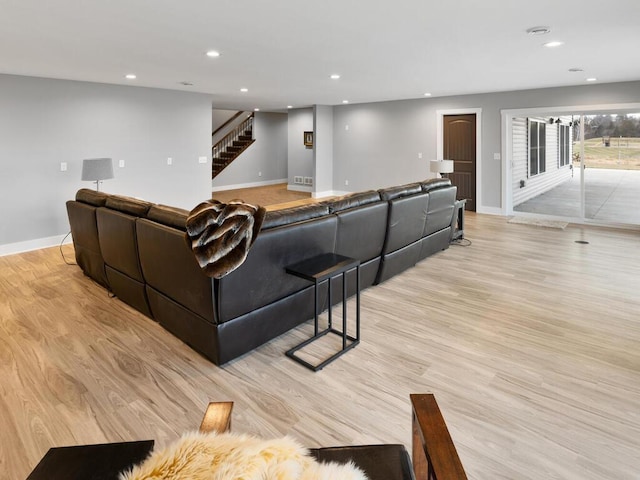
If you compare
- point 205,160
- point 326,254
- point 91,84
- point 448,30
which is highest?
point 91,84

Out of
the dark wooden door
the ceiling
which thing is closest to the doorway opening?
the dark wooden door

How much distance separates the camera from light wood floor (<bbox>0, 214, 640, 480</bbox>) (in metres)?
1.94

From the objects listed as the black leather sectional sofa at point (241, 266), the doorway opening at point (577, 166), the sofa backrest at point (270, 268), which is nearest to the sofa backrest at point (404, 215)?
the black leather sectional sofa at point (241, 266)

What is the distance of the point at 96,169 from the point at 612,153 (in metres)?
8.56

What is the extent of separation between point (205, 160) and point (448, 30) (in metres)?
5.56

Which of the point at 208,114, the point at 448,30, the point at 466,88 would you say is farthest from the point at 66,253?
the point at 466,88

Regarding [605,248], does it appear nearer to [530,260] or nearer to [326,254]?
[530,260]

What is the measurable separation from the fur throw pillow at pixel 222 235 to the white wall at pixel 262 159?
31.9ft

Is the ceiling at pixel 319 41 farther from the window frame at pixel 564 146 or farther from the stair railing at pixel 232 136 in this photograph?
the stair railing at pixel 232 136

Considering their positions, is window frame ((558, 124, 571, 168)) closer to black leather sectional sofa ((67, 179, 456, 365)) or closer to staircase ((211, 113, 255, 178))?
black leather sectional sofa ((67, 179, 456, 365))

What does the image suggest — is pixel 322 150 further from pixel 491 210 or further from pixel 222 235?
pixel 222 235

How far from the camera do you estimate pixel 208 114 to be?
7789 millimetres

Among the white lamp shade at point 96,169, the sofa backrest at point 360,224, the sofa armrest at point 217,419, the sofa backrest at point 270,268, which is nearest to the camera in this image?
the sofa armrest at point 217,419

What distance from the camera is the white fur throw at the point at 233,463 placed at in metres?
0.86
